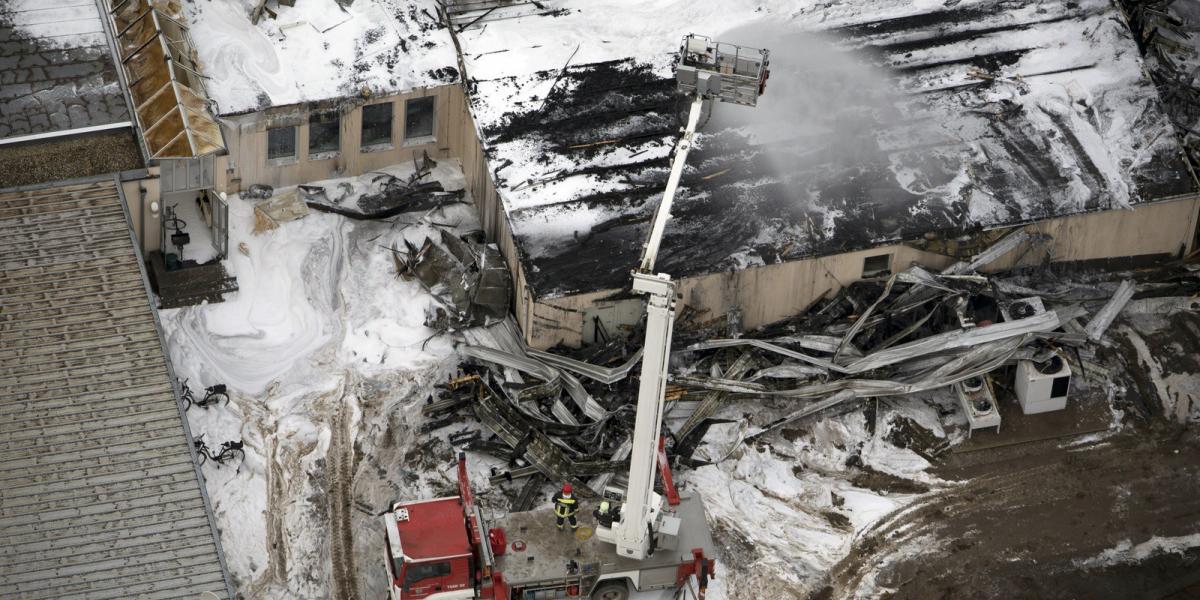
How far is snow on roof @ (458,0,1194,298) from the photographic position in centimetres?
4103

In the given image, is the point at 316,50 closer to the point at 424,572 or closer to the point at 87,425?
the point at 87,425

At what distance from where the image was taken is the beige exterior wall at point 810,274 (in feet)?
132

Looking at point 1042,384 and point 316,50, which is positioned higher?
point 316,50

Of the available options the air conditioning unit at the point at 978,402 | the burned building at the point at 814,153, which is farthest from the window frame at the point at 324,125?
the air conditioning unit at the point at 978,402

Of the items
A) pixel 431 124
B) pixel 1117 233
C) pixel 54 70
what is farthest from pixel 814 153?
pixel 54 70

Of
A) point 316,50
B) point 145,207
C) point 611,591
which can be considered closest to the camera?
point 611,591

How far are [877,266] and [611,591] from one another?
10909mm

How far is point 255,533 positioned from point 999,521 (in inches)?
602

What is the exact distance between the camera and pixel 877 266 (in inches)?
1647

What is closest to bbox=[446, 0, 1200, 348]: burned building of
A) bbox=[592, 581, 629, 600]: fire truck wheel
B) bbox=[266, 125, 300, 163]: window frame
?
bbox=[266, 125, 300, 163]: window frame

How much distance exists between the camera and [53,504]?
1382 inches

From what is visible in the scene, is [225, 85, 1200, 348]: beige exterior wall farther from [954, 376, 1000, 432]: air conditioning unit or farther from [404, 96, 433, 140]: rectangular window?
[954, 376, 1000, 432]: air conditioning unit

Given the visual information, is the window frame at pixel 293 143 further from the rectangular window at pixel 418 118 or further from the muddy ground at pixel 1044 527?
the muddy ground at pixel 1044 527

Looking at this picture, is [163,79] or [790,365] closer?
[790,365]
